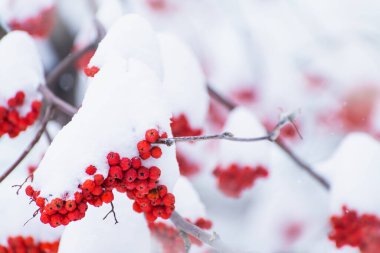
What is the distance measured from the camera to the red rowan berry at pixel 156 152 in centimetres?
95

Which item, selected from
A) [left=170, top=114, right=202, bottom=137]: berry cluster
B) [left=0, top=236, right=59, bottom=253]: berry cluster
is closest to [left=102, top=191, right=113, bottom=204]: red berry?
[left=0, top=236, right=59, bottom=253]: berry cluster

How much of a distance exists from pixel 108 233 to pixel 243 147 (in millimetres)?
857

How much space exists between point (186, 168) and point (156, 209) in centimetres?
119

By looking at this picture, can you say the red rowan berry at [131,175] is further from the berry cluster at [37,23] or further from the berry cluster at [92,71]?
the berry cluster at [37,23]

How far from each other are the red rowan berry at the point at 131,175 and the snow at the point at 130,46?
1.05 ft

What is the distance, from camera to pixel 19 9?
203cm

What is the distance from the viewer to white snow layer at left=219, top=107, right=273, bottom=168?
6.36 feet

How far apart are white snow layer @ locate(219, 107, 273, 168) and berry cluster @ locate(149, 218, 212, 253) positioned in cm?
43

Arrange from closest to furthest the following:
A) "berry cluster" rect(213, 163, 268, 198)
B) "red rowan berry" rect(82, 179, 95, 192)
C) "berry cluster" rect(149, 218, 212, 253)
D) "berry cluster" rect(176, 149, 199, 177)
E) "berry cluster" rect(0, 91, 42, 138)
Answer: "red rowan berry" rect(82, 179, 95, 192) < "berry cluster" rect(0, 91, 42, 138) < "berry cluster" rect(149, 218, 212, 253) < "berry cluster" rect(213, 163, 268, 198) < "berry cluster" rect(176, 149, 199, 177)

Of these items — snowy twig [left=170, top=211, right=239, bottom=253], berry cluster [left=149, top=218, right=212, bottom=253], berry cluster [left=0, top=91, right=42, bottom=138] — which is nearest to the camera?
snowy twig [left=170, top=211, right=239, bottom=253]

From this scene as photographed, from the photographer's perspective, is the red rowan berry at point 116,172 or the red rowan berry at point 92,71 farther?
the red rowan berry at point 92,71

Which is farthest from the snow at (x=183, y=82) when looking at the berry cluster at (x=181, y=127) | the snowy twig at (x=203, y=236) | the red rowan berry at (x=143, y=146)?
the red rowan berry at (x=143, y=146)

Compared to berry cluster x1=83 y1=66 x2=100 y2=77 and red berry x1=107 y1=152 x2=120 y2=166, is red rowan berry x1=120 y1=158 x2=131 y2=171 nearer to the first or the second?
red berry x1=107 y1=152 x2=120 y2=166

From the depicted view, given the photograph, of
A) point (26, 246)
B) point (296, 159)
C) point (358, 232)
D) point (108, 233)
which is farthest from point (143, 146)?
point (296, 159)
